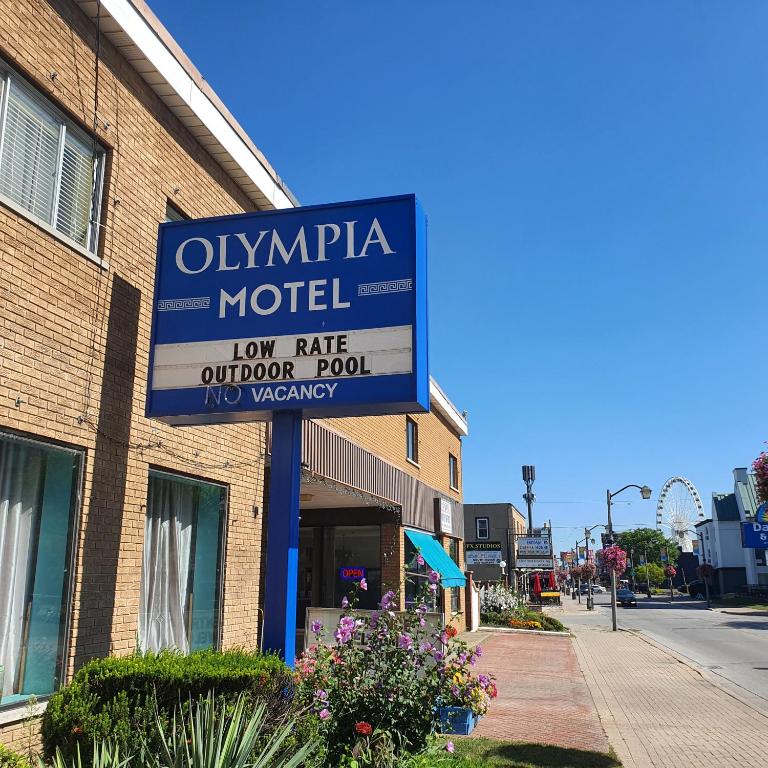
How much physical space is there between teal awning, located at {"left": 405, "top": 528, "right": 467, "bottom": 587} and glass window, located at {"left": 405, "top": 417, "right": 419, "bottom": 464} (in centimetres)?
264

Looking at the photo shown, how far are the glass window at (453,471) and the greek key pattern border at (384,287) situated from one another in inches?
915

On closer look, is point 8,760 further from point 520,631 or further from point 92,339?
point 520,631

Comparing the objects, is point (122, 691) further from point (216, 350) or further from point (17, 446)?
point (216, 350)

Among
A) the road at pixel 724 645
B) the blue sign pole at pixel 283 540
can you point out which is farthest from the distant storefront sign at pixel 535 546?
the blue sign pole at pixel 283 540

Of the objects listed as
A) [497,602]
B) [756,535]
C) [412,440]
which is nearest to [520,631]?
[497,602]

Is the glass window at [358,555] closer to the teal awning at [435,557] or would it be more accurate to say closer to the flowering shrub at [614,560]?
the teal awning at [435,557]

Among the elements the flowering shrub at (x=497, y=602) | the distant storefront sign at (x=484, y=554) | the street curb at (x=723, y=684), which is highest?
the distant storefront sign at (x=484, y=554)

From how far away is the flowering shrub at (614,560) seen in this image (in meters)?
33.5

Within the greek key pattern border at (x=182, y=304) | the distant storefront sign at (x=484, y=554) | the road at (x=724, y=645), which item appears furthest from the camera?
the distant storefront sign at (x=484, y=554)

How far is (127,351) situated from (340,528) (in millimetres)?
13293

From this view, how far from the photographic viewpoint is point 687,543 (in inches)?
4562

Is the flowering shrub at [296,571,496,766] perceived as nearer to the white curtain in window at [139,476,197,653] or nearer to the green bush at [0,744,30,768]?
the green bush at [0,744,30,768]

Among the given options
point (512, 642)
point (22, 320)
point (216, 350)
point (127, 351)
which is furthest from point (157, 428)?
point (512, 642)

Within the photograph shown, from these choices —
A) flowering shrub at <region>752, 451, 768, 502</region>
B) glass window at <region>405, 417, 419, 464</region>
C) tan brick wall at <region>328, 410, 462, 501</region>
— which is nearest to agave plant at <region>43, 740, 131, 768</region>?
tan brick wall at <region>328, 410, 462, 501</region>
